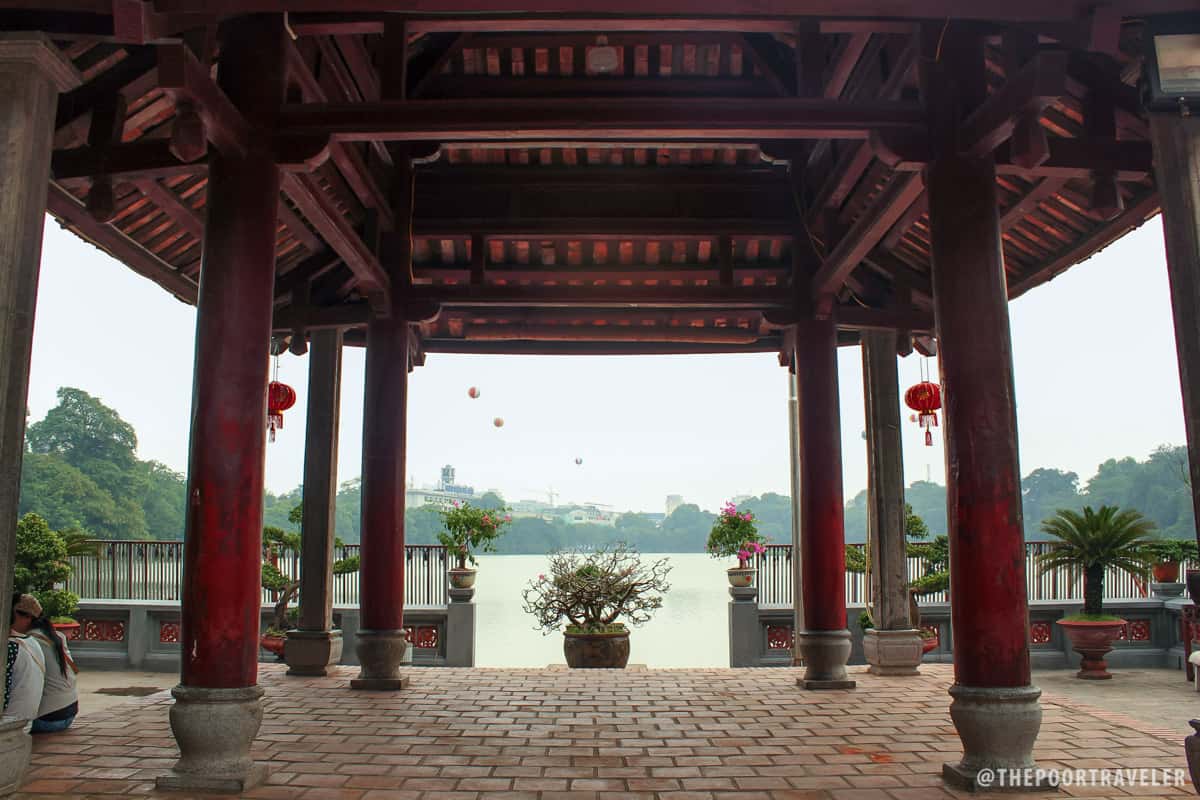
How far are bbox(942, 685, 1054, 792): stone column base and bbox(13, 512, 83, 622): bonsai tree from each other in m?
8.38

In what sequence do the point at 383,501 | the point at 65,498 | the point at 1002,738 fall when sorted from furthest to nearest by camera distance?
the point at 65,498 → the point at 383,501 → the point at 1002,738

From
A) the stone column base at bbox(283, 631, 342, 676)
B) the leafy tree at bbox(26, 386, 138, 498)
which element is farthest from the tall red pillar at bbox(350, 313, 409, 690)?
the leafy tree at bbox(26, 386, 138, 498)

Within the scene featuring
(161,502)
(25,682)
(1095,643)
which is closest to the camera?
(25,682)

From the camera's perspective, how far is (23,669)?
5340 mm

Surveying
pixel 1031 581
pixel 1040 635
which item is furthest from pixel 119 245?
pixel 1031 581

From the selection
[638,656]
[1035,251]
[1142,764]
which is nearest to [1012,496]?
[1142,764]

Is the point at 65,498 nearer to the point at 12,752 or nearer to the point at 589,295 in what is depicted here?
the point at 589,295

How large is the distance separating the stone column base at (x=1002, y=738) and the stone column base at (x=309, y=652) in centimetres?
610

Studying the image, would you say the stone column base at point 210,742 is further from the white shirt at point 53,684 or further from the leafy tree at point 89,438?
the leafy tree at point 89,438

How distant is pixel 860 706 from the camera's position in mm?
6773

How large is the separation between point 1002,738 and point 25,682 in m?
5.46

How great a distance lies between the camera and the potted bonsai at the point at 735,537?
38.7 ft

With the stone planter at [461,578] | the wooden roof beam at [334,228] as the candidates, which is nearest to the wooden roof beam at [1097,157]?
the wooden roof beam at [334,228]

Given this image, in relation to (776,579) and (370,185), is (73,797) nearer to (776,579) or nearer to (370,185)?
(370,185)
